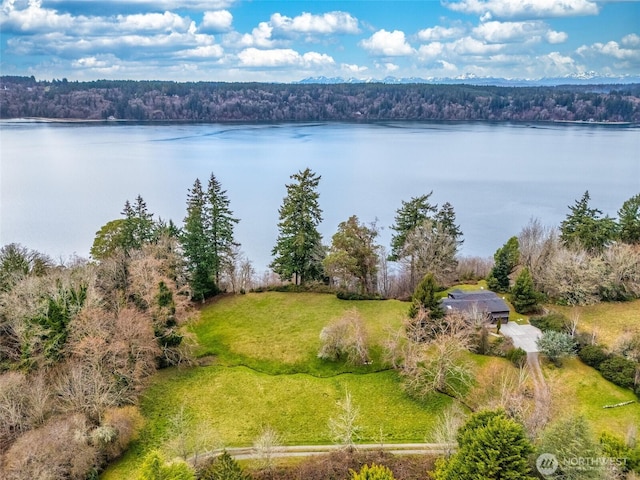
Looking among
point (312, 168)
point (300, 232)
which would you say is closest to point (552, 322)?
point (300, 232)

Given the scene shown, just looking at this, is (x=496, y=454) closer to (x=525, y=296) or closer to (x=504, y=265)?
(x=525, y=296)

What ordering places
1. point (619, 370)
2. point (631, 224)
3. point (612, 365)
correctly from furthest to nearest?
point (631, 224)
point (612, 365)
point (619, 370)

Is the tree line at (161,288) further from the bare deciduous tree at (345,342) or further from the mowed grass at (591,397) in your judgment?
the mowed grass at (591,397)

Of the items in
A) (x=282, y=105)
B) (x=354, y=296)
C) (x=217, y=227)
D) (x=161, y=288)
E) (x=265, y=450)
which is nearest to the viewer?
(x=265, y=450)

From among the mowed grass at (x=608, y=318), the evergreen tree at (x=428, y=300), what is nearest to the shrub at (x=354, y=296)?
the evergreen tree at (x=428, y=300)

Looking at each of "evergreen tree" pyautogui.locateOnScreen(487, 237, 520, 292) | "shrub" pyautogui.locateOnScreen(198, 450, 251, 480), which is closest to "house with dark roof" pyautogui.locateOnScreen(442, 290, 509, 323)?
"evergreen tree" pyautogui.locateOnScreen(487, 237, 520, 292)

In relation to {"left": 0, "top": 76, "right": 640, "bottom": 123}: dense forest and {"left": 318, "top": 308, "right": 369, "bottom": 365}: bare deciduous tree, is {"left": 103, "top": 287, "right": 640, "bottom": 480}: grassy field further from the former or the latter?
{"left": 0, "top": 76, "right": 640, "bottom": 123}: dense forest
